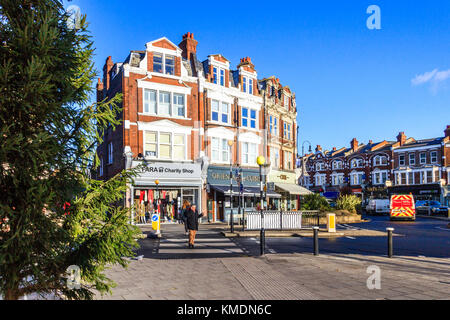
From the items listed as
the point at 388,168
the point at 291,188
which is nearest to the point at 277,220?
the point at 291,188

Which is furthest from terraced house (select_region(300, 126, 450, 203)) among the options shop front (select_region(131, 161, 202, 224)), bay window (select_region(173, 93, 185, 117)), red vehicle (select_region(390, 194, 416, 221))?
bay window (select_region(173, 93, 185, 117))

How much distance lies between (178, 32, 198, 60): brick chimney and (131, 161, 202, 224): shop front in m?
9.10

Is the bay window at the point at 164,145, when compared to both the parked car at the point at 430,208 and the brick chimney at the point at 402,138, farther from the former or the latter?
the brick chimney at the point at 402,138

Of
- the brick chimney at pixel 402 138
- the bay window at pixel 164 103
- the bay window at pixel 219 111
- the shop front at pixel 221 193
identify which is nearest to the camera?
the bay window at pixel 164 103

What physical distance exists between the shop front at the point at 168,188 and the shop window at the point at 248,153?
5.44 m

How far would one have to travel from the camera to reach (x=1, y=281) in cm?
414

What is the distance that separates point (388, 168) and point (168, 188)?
152 feet

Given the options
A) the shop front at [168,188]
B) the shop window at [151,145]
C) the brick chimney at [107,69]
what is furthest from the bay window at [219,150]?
the brick chimney at [107,69]

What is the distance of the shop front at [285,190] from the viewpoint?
33.2 meters

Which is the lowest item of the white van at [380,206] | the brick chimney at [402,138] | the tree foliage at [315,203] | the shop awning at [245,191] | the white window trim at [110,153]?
the white van at [380,206]

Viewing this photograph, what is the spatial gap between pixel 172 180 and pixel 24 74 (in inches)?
841

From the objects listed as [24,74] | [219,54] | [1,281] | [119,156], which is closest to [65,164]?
[24,74]

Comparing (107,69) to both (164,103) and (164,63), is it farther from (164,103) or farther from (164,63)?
(164,103)
